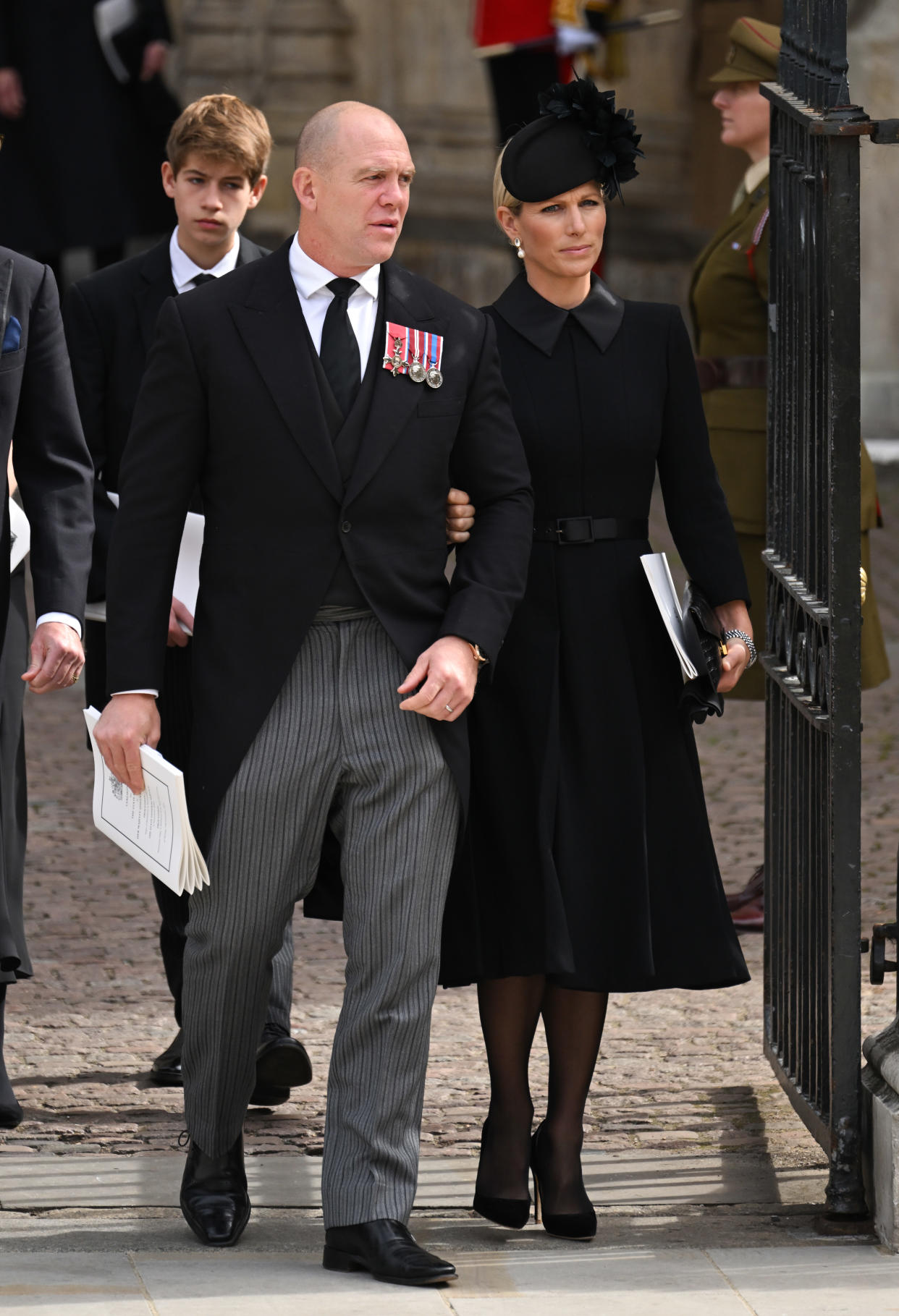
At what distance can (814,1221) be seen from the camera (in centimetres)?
425

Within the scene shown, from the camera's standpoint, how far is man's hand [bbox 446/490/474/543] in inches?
162

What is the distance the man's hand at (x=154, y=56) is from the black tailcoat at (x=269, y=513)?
6.47 m

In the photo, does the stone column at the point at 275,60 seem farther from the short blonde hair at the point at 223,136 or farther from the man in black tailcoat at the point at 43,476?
the man in black tailcoat at the point at 43,476

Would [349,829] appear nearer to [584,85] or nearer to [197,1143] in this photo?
[197,1143]

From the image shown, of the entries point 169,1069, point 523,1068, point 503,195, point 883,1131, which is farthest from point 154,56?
point 883,1131

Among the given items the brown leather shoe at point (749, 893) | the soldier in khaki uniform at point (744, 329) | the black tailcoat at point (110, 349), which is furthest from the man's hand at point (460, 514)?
the brown leather shoe at point (749, 893)

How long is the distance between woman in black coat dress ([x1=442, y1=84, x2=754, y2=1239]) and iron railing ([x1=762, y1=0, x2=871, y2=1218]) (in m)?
0.20

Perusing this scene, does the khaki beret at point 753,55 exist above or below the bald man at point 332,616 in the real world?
above

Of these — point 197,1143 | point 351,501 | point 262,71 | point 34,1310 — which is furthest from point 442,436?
point 262,71

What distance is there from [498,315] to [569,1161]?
149 cm

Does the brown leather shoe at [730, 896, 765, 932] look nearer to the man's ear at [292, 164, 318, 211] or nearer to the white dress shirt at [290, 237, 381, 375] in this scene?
the white dress shirt at [290, 237, 381, 375]

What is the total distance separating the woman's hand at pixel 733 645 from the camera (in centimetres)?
428

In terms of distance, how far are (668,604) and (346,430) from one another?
0.66 meters

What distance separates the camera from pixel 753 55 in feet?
19.5
